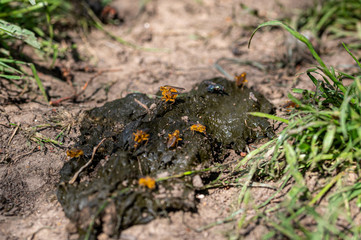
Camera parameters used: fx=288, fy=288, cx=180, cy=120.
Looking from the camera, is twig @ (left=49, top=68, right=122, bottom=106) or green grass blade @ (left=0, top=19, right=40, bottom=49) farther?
twig @ (left=49, top=68, right=122, bottom=106)

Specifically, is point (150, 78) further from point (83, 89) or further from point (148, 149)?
point (148, 149)

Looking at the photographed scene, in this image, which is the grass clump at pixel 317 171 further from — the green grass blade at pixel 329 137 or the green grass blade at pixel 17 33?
the green grass blade at pixel 17 33

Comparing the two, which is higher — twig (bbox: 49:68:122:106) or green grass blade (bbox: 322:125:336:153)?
green grass blade (bbox: 322:125:336:153)

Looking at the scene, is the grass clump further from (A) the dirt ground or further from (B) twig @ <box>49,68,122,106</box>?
(B) twig @ <box>49,68,122,106</box>

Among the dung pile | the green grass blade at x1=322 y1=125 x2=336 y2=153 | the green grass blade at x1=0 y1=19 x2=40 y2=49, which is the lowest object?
the dung pile

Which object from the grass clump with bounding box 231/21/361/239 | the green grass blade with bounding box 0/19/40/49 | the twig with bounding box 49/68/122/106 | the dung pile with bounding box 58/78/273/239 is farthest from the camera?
the twig with bounding box 49/68/122/106

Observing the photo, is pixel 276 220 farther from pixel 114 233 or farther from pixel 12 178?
pixel 12 178

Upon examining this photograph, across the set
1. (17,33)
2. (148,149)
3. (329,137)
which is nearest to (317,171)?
(329,137)

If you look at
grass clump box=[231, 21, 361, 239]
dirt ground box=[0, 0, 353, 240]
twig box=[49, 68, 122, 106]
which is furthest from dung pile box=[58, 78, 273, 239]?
twig box=[49, 68, 122, 106]
